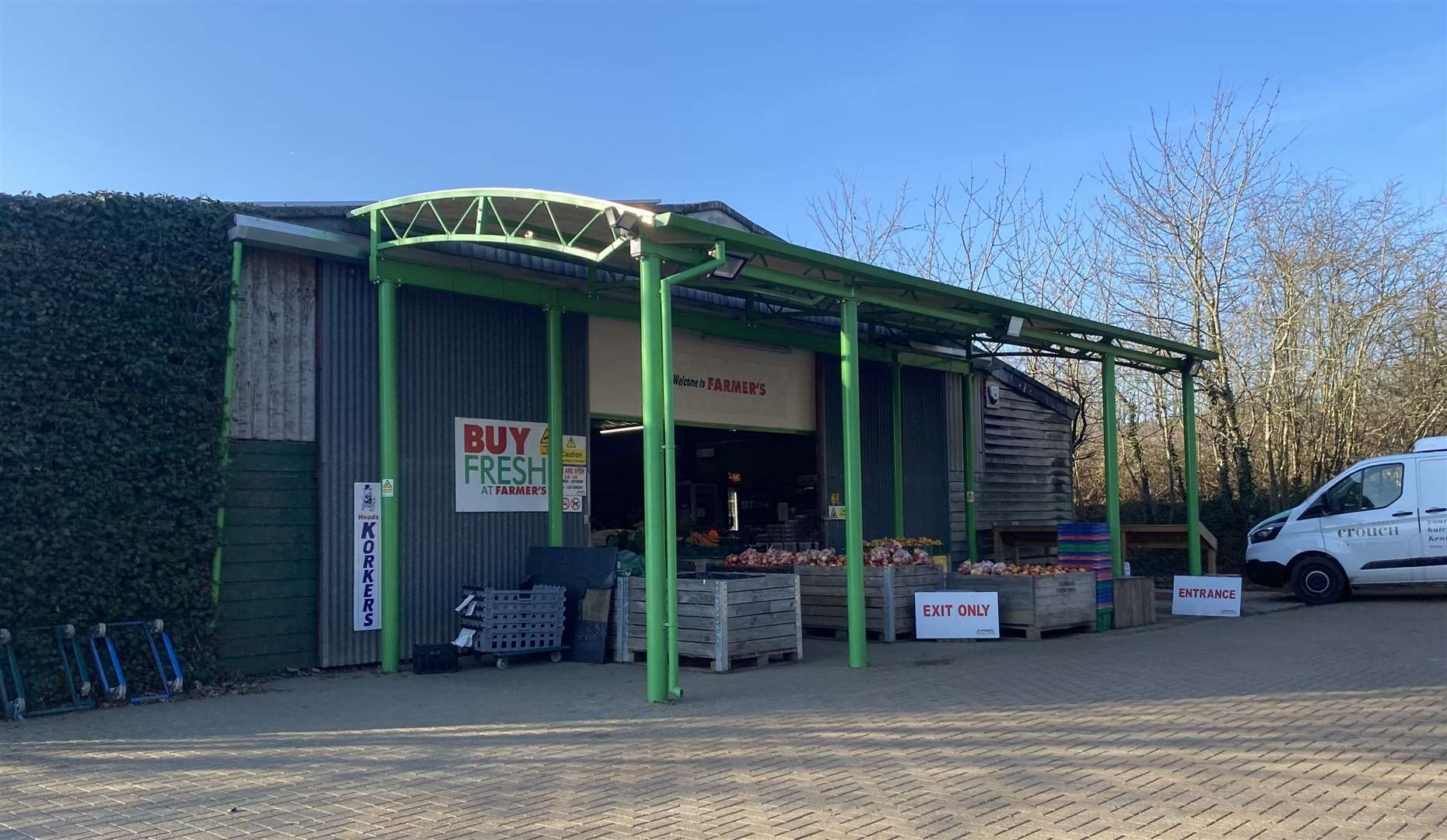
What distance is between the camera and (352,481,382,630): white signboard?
38.0 feet

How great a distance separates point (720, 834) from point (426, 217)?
813cm

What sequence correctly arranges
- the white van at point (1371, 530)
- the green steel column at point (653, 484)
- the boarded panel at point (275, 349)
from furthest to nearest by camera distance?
the white van at point (1371, 530), the boarded panel at point (275, 349), the green steel column at point (653, 484)

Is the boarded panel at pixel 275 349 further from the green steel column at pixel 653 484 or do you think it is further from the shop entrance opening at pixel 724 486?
the shop entrance opening at pixel 724 486

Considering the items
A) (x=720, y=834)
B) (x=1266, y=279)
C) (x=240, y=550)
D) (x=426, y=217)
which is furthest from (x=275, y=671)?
(x=1266, y=279)

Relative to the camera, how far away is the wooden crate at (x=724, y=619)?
10812 millimetres

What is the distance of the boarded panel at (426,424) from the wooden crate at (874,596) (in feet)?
9.71

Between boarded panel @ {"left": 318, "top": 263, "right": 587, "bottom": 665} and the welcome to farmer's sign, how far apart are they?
0.12m

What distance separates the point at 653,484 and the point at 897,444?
9794 mm

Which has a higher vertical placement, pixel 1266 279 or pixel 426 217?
pixel 1266 279

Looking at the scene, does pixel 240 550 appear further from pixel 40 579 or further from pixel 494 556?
pixel 494 556

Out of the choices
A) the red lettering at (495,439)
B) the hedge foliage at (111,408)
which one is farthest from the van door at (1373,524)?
the hedge foliage at (111,408)

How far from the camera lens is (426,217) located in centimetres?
1174

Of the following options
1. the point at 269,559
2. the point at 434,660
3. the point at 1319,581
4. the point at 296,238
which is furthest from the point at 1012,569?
the point at 296,238

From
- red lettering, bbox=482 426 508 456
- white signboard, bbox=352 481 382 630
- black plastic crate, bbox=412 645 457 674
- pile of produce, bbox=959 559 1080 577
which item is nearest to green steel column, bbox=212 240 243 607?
white signboard, bbox=352 481 382 630
